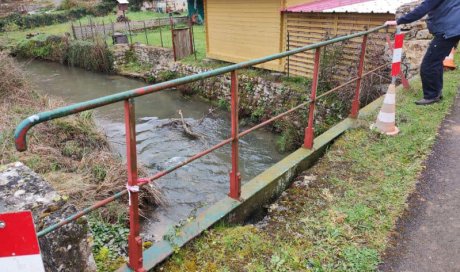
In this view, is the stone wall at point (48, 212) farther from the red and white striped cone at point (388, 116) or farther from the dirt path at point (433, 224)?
the red and white striped cone at point (388, 116)

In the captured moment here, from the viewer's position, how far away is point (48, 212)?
2.02m

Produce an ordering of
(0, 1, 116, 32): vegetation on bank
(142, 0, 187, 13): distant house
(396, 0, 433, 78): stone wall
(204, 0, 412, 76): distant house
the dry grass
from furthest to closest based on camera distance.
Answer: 1. (142, 0, 187, 13): distant house
2. (0, 1, 116, 32): vegetation on bank
3. (204, 0, 412, 76): distant house
4. (396, 0, 433, 78): stone wall
5. the dry grass

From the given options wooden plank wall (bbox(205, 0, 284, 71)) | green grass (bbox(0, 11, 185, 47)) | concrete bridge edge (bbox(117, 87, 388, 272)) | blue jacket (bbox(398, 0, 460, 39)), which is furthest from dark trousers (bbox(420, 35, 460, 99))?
green grass (bbox(0, 11, 185, 47))

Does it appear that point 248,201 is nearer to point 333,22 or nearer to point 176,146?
point 176,146

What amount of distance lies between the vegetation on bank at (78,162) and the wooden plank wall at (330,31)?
5.99 m

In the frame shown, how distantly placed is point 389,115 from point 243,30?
29.3 feet

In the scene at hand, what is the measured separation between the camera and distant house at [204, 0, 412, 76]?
929 cm

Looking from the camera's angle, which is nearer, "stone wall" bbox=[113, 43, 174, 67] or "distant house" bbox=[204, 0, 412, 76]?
"distant house" bbox=[204, 0, 412, 76]

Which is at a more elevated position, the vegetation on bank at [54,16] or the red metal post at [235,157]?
the vegetation on bank at [54,16]

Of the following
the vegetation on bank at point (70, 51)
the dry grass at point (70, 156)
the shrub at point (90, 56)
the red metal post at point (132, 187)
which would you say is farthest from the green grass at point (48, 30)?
→ the red metal post at point (132, 187)

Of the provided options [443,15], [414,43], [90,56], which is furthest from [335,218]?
[90,56]

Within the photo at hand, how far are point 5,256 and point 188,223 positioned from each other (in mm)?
1616

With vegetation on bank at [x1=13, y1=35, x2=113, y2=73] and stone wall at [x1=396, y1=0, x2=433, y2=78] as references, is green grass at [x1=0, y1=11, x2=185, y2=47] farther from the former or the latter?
stone wall at [x1=396, y1=0, x2=433, y2=78]

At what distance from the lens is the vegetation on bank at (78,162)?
428cm
